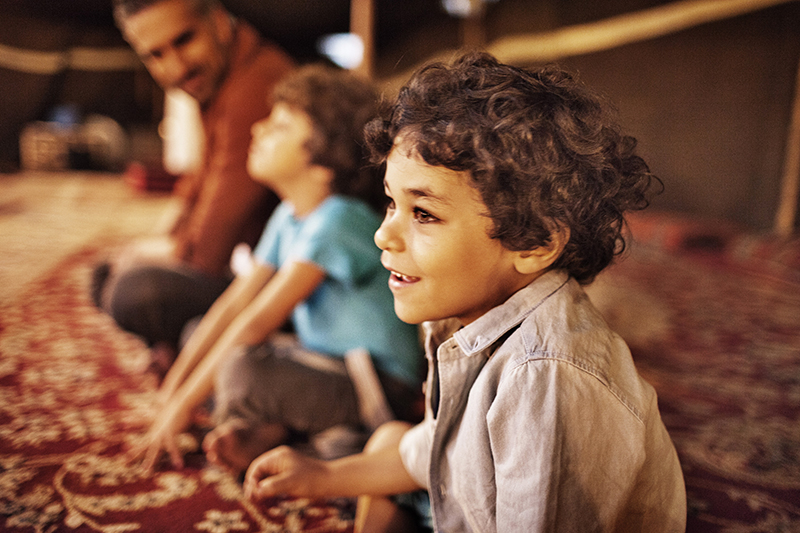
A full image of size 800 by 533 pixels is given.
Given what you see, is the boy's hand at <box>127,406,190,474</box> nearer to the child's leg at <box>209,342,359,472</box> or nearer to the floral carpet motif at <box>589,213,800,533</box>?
the child's leg at <box>209,342,359,472</box>

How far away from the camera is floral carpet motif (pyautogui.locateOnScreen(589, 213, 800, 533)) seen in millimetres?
1043

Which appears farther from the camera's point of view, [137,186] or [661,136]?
[137,186]

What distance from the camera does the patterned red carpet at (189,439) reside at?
3.06 feet

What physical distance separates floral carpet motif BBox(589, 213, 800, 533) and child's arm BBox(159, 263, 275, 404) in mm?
1003

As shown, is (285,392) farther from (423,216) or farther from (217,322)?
(423,216)

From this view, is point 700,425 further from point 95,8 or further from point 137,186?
point 137,186

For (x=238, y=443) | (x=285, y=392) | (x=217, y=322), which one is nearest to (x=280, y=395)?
(x=285, y=392)

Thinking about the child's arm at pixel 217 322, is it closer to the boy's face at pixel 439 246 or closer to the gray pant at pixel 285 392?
the gray pant at pixel 285 392

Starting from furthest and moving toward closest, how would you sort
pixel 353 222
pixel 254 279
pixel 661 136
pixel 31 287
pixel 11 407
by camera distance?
pixel 661 136 → pixel 31 287 → pixel 254 279 → pixel 11 407 → pixel 353 222

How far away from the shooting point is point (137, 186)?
6.29 metres

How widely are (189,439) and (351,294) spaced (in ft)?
1.48

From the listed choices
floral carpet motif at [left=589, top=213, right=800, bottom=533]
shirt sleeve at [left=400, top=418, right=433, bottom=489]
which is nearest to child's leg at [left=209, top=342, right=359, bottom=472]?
shirt sleeve at [left=400, top=418, right=433, bottom=489]

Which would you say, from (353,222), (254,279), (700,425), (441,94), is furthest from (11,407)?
(700,425)

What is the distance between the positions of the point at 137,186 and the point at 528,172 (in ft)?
21.3
